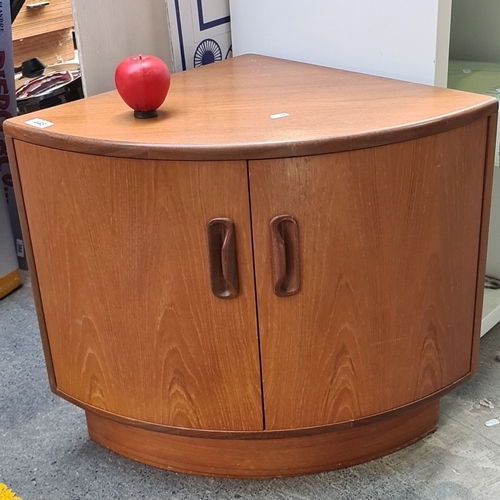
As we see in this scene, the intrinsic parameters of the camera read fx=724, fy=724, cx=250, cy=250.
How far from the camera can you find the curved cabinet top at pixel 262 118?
1.01 m

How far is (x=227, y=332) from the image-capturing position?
3.69 feet

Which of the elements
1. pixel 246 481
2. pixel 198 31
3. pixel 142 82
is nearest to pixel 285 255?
pixel 142 82

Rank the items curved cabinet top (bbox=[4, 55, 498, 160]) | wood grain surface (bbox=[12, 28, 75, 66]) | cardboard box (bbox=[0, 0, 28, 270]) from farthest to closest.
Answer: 1. wood grain surface (bbox=[12, 28, 75, 66])
2. cardboard box (bbox=[0, 0, 28, 270])
3. curved cabinet top (bbox=[4, 55, 498, 160])

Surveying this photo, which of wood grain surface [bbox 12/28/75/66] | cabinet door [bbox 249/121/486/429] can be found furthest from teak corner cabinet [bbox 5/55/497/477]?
wood grain surface [bbox 12/28/75/66]

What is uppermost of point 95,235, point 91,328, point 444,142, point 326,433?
point 444,142

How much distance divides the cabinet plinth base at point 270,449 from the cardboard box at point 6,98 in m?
0.85

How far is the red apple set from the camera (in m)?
1.09

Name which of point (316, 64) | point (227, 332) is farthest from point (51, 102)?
point (227, 332)

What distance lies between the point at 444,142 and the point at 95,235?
55cm

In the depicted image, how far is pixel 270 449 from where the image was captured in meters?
1.27

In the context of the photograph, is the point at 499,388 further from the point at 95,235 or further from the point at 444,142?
the point at 95,235

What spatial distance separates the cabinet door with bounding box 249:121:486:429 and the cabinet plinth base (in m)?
0.09

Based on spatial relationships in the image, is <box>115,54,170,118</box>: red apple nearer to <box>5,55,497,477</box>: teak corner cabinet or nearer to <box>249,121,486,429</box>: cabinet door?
<box>5,55,497,477</box>: teak corner cabinet

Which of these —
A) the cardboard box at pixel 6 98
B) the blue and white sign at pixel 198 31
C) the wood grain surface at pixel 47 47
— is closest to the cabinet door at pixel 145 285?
the blue and white sign at pixel 198 31
